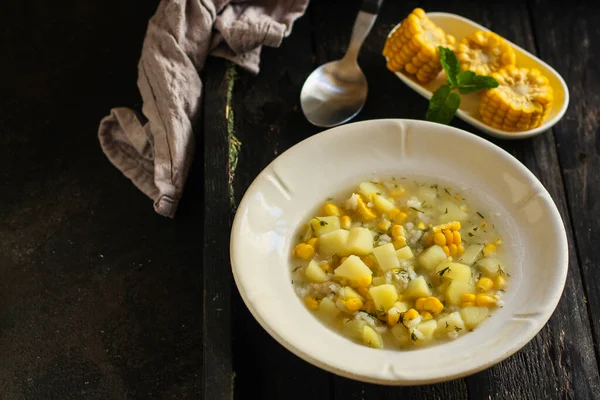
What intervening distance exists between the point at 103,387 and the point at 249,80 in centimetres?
123

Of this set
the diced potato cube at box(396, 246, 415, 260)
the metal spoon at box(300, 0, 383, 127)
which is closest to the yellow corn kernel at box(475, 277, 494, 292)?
the diced potato cube at box(396, 246, 415, 260)

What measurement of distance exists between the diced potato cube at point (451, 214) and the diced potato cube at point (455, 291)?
246 mm

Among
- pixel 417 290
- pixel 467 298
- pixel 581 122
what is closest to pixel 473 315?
pixel 467 298

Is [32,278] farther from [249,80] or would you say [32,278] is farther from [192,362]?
[249,80]

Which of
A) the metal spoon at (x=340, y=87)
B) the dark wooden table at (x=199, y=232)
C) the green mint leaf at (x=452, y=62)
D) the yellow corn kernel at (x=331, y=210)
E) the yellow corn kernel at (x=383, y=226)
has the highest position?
the green mint leaf at (x=452, y=62)

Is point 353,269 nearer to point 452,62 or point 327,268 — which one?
point 327,268

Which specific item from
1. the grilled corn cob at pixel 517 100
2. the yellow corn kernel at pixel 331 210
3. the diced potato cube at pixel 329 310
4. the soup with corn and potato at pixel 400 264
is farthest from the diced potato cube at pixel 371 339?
the grilled corn cob at pixel 517 100

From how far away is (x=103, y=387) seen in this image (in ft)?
8.68

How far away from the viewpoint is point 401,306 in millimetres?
2137

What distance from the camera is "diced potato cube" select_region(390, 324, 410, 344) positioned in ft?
6.86

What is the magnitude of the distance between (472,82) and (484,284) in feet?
2.57

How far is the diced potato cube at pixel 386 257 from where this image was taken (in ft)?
7.22

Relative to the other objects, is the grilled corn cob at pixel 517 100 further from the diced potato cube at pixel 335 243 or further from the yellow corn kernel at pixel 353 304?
the yellow corn kernel at pixel 353 304

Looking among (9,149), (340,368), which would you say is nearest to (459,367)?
(340,368)
